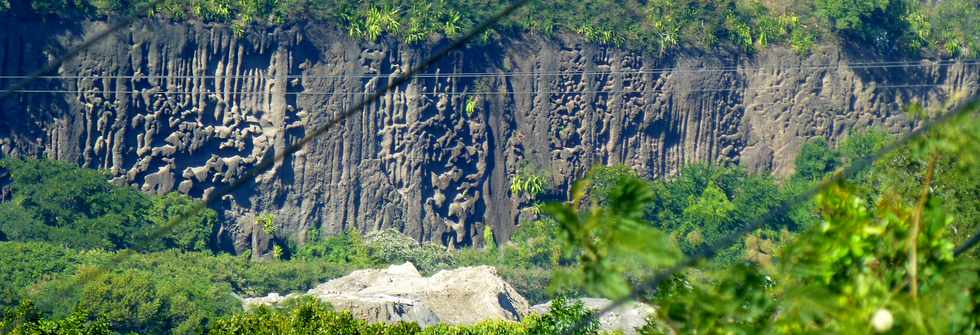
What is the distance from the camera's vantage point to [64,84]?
51.9m

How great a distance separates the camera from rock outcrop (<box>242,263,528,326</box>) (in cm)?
4294

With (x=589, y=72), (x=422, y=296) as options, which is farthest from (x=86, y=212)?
(x=589, y=72)

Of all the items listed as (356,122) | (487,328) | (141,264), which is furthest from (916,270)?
(356,122)

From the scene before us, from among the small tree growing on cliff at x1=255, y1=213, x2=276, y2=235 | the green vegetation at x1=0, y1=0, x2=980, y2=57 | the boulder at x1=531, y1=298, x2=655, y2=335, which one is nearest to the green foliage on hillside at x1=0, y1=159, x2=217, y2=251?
the small tree growing on cliff at x1=255, y1=213, x2=276, y2=235

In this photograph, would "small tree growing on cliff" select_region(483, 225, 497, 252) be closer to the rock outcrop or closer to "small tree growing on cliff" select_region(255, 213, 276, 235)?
the rock outcrop

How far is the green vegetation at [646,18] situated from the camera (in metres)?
53.3

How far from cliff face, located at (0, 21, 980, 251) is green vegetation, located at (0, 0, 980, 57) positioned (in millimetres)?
494

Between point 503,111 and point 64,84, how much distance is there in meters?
14.0

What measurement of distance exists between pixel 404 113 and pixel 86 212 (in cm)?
1023

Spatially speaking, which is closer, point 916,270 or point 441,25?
point 916,270

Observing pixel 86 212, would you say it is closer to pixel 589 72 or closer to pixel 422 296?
pixel 422 296

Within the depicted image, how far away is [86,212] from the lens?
173 ft

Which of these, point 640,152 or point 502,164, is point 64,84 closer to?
point 502,164

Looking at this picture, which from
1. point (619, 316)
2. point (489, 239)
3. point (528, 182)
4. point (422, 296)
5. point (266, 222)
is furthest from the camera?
point (528, 182)
